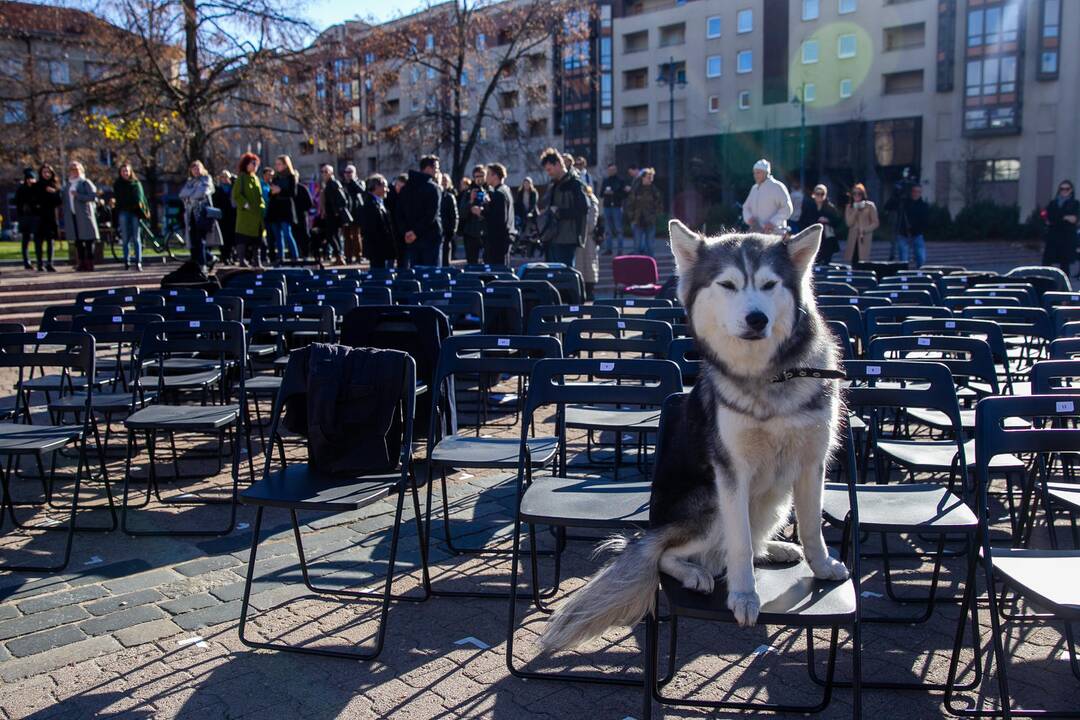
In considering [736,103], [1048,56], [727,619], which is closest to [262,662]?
[727,619]

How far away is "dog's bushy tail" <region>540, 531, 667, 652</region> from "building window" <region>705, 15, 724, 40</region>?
189ft

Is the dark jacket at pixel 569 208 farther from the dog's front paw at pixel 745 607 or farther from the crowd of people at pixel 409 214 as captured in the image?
the dog's front paw at pixel 745 607

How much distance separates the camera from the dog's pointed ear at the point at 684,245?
→ 10.3ft

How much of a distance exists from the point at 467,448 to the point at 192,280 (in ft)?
27.1

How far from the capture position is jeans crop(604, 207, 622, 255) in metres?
20.8

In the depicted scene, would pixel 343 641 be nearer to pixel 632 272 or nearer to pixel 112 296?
pixel 112 296

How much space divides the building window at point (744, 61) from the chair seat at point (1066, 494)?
54.7 metres

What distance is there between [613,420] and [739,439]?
2.24 metres

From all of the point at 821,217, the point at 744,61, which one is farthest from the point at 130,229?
the point at 744,61

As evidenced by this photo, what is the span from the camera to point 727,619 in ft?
9.46

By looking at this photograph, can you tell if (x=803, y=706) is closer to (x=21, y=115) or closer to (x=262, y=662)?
(x=262, y=662)

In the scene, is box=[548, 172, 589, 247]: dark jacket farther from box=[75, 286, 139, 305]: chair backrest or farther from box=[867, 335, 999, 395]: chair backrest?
box=[867, 335, 999, 395]: chair backrest

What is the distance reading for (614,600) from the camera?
313 cm

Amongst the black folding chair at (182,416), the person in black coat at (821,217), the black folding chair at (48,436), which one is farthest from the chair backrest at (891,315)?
the person in black coat at (821,217)
